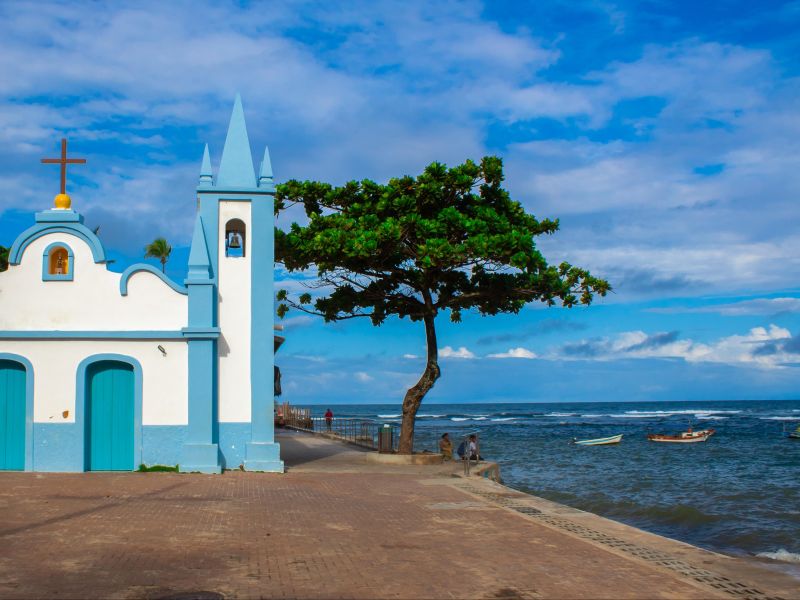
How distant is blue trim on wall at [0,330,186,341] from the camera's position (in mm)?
18547

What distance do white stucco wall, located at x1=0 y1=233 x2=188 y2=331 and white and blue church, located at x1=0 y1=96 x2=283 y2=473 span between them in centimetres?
2

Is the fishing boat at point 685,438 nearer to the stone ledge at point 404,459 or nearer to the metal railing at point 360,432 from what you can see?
the metal railing at point 360,432

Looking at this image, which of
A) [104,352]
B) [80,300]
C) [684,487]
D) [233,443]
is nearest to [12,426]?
[104,352]

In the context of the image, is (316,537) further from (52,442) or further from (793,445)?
(793,445)

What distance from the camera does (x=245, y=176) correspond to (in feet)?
66.1

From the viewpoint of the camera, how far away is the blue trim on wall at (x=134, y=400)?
18484 millimetres

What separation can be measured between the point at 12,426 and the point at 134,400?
2.81 m

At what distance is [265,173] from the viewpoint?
66.3ft

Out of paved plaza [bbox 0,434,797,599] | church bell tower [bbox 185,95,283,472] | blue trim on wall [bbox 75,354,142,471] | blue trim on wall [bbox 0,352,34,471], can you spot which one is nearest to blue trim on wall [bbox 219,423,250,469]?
church bell tower [bbox 185,95,283,472]

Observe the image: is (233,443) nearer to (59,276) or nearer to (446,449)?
(59,276)

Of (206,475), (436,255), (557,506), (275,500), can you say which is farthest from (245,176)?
(557,506)

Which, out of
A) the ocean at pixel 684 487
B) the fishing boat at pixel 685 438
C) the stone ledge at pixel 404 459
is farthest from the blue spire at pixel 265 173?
the fishing boat at pixel 685 438

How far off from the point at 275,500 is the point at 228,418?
482 centimetres

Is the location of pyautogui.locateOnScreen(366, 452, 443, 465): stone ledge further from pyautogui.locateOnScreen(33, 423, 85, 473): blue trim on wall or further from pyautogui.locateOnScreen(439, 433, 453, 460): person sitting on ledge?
pyautogui.locateOnScreen(33, 423, 85, 473): blue trim on wall
